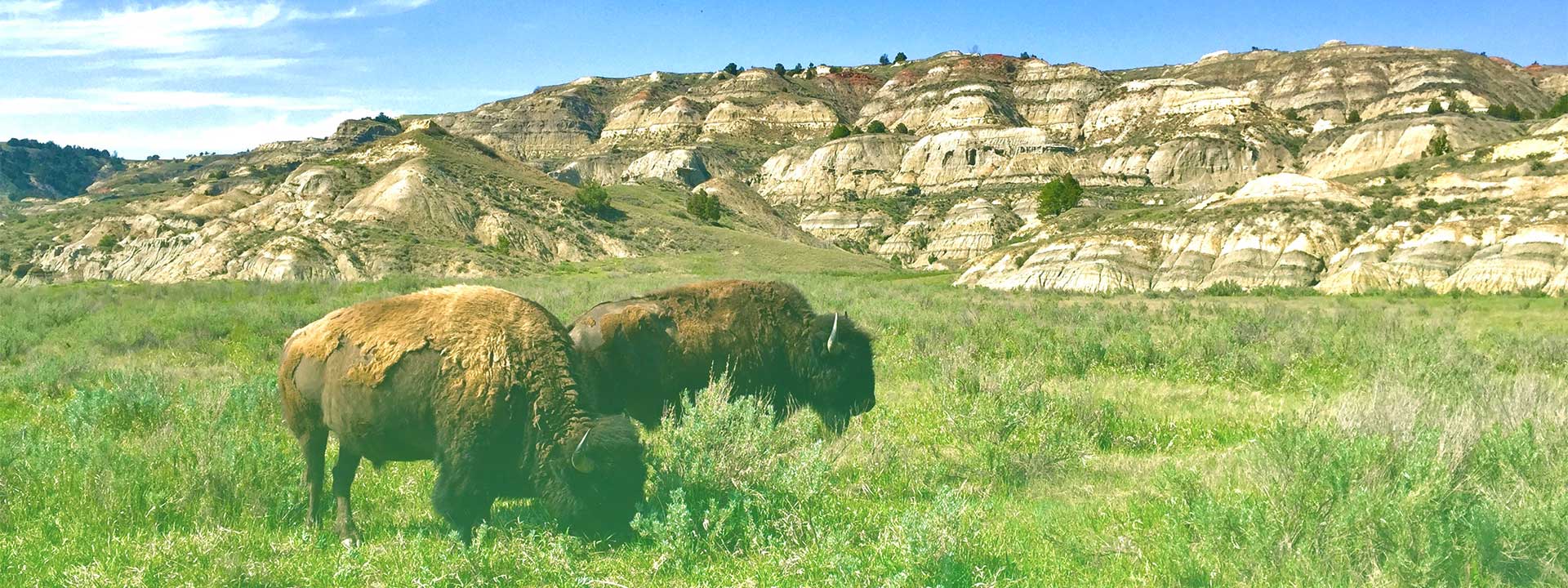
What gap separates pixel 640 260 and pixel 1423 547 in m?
61.3

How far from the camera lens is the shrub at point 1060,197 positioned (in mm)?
86188

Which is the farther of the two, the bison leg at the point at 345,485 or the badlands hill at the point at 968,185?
the badlands hill at the point at 968,185

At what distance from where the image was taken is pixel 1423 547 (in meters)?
4.59

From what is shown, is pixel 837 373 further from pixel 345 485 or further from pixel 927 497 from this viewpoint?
pixel 345 485

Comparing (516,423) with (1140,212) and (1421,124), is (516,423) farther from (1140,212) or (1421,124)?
(1421,124)

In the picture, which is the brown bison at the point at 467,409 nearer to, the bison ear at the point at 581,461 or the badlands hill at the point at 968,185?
the bison ear at the point at 581,461

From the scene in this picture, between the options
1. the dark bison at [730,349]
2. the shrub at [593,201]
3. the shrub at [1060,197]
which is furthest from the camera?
the shrub at [1060,197]

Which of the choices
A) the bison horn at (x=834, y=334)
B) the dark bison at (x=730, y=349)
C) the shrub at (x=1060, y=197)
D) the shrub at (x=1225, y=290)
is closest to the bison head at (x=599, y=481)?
the dark bison at (x=730, y=349)

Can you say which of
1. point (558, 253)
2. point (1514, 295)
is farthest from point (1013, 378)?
point (558, 253)

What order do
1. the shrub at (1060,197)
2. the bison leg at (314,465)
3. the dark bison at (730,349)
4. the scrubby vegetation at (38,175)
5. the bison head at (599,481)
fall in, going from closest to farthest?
1. the bison head at (599,481)
2. the bison leg at (314,465)
3. the dark bison at (730,349)
4. the shrub at (1060,197)
5. the scrubby vegetation at (38,175)

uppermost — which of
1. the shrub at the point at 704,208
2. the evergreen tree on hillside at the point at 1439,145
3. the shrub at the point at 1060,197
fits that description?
the evergreen tree on hillside at the point at 1439,145

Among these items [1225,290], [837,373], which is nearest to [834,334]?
[837,373]

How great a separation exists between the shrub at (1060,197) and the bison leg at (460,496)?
84.7 m

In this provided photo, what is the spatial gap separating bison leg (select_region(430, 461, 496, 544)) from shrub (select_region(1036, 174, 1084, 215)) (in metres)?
84.7
